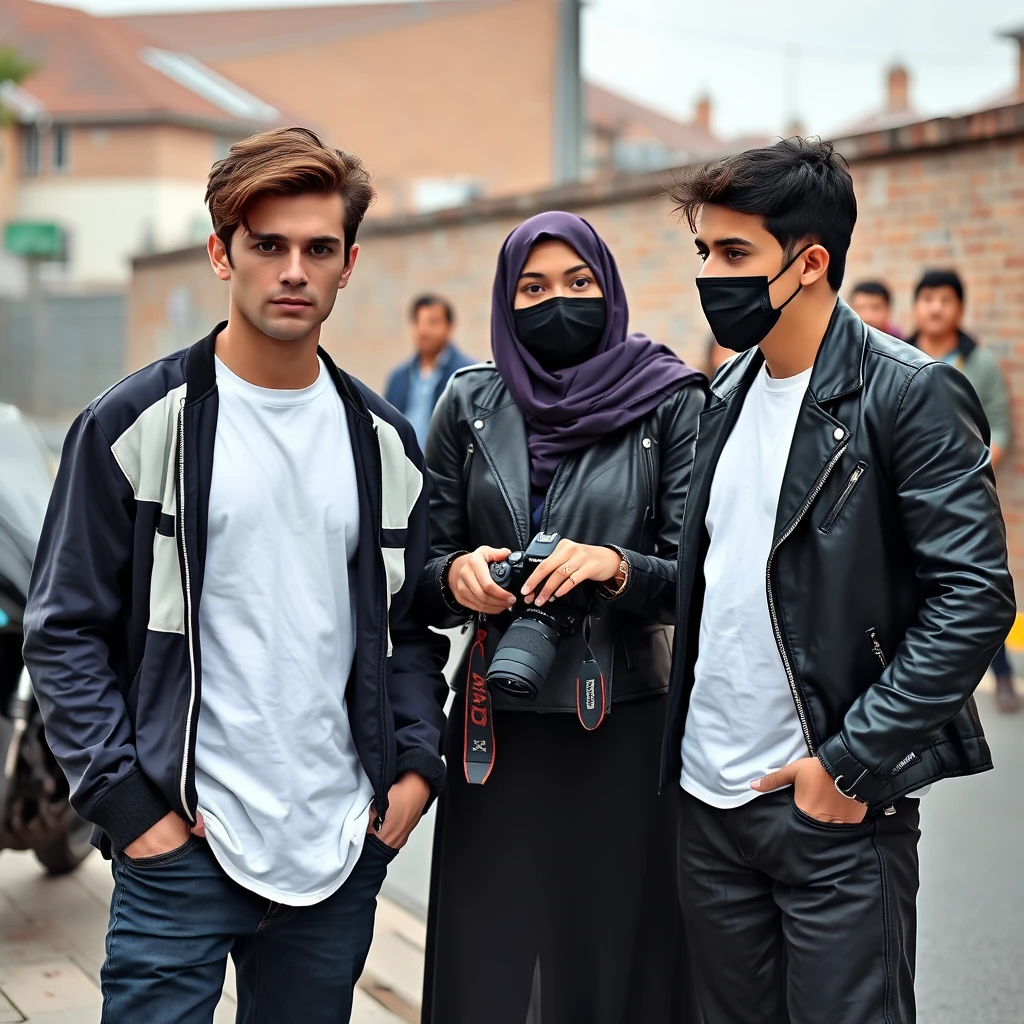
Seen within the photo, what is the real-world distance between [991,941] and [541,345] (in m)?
2.82

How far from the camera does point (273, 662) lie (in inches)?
103

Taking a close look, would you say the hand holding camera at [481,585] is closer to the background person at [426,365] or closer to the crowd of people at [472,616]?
the crowd of people at [472,616]

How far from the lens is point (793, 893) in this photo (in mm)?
2711

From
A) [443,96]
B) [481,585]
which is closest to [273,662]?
[481,585]

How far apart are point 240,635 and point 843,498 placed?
3.59 feet

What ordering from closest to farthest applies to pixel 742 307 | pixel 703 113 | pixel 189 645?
pixel 189 645
pixel 742 307
pixel 703 113

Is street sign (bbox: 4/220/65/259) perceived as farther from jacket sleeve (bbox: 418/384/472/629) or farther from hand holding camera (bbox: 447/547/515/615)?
hand holding camera (bbox: 447/547/515/615)

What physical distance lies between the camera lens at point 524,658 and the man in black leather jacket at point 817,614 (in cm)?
27

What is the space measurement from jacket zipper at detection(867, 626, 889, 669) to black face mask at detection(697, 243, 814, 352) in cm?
59

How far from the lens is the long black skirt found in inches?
127

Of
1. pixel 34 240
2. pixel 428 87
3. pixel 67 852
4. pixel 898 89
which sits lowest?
pixel 67 852

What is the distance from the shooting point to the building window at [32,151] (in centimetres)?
5503

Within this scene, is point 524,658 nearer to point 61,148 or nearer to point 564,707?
point 564,707

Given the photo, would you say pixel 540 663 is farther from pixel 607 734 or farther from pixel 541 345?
pixel 541 345
